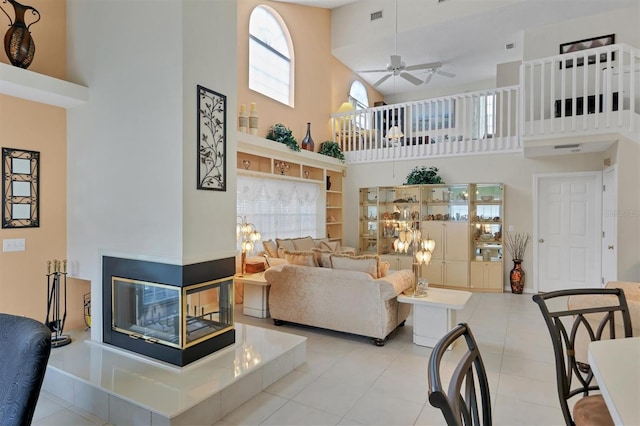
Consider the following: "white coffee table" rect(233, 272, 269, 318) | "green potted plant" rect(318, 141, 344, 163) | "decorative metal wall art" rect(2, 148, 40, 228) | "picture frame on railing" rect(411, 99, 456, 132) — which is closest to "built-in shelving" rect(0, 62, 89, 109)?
"decorative metal wall art" rect(2, 148, 40, 228)

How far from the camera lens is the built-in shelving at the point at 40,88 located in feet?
9.44

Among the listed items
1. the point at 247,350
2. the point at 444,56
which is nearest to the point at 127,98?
the point at 247,350

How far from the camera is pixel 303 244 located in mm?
6387

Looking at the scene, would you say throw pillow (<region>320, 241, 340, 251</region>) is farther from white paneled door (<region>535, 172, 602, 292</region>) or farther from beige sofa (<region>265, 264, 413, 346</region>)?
white paneled door (<region>535, 172, 602, 292</region>)

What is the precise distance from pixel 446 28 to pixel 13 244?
25.2 ft

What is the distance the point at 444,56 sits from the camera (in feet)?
27.7

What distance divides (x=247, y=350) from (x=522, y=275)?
5.38 meters

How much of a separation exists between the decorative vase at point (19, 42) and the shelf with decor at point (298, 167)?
2.55 metres

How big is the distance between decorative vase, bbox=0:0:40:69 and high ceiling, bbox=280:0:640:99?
17.3 ft

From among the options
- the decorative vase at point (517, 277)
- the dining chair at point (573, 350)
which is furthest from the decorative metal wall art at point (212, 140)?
the decorative vase at point (517, 277)

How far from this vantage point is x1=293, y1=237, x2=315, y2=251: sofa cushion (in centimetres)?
622

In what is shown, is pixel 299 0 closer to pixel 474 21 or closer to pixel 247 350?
pixel 474 21

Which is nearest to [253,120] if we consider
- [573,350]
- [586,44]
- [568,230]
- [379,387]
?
[379,387]

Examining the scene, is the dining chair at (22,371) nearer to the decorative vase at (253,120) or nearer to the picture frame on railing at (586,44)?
the decorative vase at (253,120)
